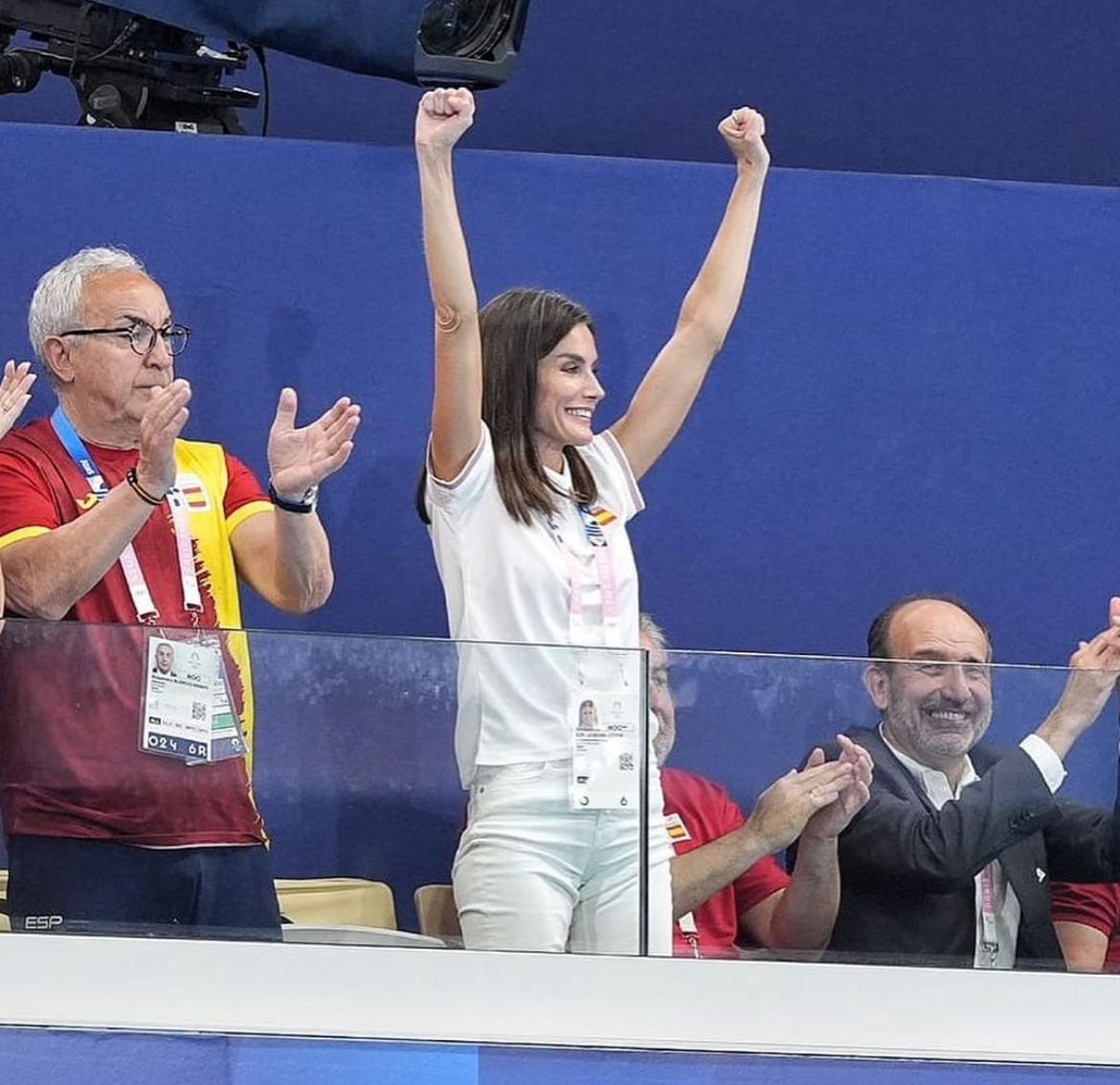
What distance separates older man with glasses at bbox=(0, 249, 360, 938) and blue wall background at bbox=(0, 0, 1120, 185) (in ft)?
6.06

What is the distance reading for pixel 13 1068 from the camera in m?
2.35

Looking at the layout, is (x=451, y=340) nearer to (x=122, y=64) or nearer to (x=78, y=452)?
(x=78, y=452)

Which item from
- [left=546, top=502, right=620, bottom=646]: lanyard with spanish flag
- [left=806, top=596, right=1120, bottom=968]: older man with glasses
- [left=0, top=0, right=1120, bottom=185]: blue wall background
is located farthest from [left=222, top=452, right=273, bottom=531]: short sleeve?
[left=0, top=0, right=1120, bottom=185]: blue wall background

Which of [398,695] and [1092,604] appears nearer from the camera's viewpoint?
[398,695]

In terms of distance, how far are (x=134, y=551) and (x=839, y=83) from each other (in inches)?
95.1

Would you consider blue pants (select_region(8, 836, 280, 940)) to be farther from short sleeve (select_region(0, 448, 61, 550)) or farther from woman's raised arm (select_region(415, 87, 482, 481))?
woman's raised arm (select_region(415, 87, 482, 481))

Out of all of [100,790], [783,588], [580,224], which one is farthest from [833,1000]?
[580,224]

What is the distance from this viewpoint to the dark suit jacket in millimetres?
2406

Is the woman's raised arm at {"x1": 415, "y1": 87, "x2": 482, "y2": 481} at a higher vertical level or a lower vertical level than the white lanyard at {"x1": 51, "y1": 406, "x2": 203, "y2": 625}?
higher

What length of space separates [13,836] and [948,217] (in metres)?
1.89

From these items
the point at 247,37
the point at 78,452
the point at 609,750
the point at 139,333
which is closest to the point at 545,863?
the point at 609,750

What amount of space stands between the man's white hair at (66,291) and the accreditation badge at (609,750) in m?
0.89

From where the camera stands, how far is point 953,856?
2418mm

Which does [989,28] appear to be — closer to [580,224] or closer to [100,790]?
[580,224]
